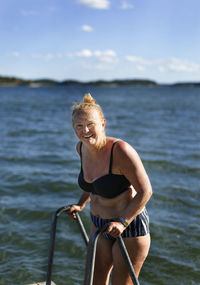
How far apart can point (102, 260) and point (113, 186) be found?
759 millimetres

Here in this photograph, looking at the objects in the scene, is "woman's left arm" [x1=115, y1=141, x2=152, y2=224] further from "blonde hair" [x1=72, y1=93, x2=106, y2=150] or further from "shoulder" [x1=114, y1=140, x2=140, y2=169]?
"blonde hair" [x1=72, y1=93, x2=106, y2=150]

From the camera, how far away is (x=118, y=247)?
126 inches

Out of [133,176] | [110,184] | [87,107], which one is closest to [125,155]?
[133,176]

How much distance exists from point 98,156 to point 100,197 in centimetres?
34

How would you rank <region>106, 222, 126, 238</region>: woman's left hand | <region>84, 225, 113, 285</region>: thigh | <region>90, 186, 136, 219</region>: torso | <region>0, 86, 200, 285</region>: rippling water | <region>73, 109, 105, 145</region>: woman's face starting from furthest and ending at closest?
<region>0, 86, 200, 285</region>: rippling water, <region>84, 225, 113, 285</region>: thigh, <region>90, 186, 136, 219</region>: torso, <region>73, 109, 105, 145</region>: woman's face, <region>106, 222, 126, 238</region>: woman's left hand

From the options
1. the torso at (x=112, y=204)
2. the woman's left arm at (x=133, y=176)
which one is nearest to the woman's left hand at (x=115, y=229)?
the woman's left arm at (x=133, y=176)

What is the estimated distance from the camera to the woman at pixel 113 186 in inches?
116

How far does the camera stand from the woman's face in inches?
119

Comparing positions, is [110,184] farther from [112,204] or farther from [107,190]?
[112,204]

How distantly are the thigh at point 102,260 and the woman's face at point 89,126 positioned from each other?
86cm

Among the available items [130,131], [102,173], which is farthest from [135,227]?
[130,131]

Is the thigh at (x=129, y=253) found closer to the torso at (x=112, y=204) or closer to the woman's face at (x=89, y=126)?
the torso at (x=112, y=204)

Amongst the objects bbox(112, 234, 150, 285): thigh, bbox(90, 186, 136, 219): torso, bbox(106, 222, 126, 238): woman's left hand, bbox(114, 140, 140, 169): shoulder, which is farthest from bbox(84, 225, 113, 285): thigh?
bbox(114, 140, 140, 169): shoulder

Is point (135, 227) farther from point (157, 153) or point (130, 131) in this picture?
point (130, 131)
